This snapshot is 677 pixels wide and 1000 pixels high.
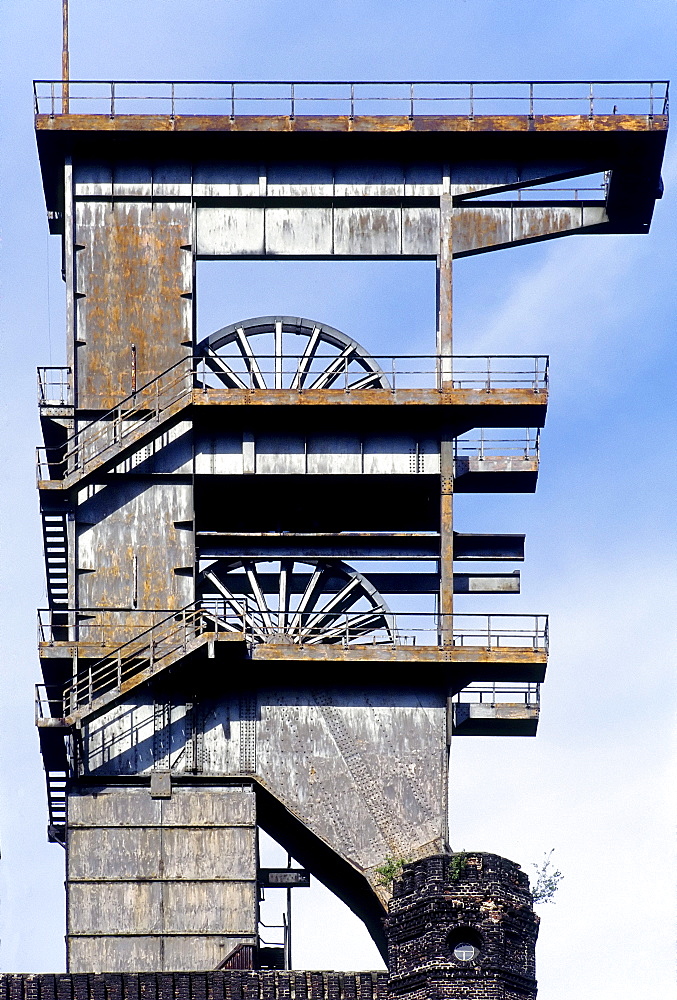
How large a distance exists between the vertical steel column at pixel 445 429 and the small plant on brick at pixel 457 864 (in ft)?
20.2

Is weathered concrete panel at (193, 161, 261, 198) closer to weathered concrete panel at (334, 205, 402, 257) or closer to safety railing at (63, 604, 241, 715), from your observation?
weathered concrete panel at (334, 205, 402, 257)

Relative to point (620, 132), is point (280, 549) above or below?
below

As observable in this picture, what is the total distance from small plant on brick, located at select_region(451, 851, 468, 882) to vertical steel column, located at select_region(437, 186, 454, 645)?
6152 mm

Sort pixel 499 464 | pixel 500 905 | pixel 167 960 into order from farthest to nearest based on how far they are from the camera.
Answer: pixel 499 464, pixel 167 960, pixel 500 905

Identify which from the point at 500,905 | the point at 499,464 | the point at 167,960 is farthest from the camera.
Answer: the point at 499,464

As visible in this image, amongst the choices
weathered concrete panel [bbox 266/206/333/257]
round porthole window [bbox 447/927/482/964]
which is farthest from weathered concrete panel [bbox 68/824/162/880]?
weathered concrete panel [bbox 266/206/333/257]

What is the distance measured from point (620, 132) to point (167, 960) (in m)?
18.1

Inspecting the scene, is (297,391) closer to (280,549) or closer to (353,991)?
(280,549)

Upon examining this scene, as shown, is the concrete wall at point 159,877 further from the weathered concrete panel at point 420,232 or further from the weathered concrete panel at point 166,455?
the weathered concrete panel at point 420,232

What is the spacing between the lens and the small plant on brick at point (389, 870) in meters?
55.1

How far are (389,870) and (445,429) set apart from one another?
8726mm

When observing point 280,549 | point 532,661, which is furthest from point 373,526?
point 532,661

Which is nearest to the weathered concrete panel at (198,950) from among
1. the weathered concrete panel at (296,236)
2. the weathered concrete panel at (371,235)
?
the weathered concrete panel at (296,236)

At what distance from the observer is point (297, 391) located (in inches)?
2287
